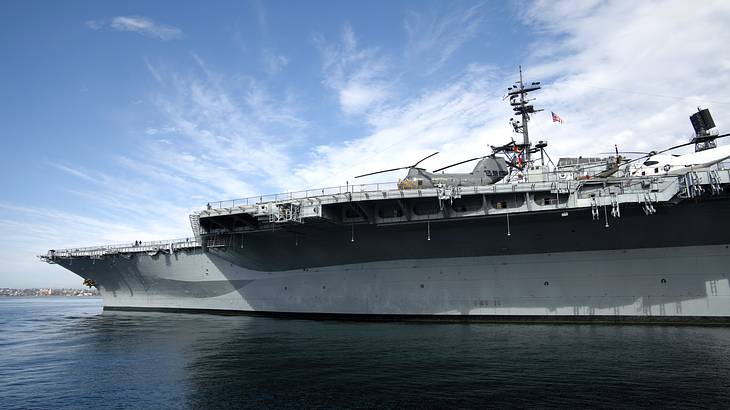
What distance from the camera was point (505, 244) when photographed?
54.2 ft

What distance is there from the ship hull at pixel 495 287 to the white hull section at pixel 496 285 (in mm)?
34

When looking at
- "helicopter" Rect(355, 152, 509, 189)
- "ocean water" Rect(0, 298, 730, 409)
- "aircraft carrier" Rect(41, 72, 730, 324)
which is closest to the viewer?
"ocean water" Rect(0, 298, 730, 409)

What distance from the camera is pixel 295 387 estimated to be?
8.25 metres

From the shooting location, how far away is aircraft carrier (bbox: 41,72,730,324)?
14.5m

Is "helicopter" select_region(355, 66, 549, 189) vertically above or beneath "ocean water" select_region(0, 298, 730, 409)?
above

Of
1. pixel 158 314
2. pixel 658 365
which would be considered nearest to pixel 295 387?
pixel 658 365

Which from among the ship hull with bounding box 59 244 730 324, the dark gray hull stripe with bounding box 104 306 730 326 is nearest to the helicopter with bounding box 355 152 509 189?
the ship hull with bounding box 59 244 730 324

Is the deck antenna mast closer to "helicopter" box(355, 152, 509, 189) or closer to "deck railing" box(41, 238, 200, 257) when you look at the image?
"helicopter" box(355, 152, 509, 189)

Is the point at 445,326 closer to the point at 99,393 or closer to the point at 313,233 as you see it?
the point at 313,233

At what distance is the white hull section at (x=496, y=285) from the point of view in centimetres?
1516

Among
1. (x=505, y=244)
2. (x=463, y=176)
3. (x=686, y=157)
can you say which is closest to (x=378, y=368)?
(x=505, y=244)

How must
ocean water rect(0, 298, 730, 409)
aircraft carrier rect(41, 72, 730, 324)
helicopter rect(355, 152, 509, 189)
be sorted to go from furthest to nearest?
helicopter rect(355, 152, 509, 189) < aircraft carrier rect(41, 72, 730, 324) < ocean water rect(0, 298, 730, 409)

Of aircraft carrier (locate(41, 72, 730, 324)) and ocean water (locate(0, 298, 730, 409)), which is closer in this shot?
ocean water (locate(0, 298, 730, 409))

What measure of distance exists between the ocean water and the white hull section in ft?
3.54
